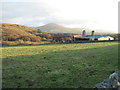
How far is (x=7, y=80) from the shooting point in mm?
8914

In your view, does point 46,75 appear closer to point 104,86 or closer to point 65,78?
point 65,78

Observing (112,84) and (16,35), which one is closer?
(112,84)

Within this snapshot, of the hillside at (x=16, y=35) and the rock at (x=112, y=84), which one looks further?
the hillside at (x=16, y=35)

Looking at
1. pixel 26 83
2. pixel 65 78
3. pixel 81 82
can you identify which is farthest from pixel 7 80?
pixel 81 82

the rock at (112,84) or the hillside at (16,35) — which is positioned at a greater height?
the hillside at (16,35)

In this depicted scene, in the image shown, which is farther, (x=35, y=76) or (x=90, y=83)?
(x=35, y=76)

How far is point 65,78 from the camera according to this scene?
9102mm

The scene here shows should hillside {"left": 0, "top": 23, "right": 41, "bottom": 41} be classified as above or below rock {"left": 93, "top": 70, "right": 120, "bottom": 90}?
above

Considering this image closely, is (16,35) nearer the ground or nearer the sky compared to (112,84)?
nearer the sky

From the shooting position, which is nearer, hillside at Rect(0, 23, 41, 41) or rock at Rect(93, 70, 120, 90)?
rock at Rect(93, 70, 120, 90)

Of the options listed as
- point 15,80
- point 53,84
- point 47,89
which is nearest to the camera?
point 47,89

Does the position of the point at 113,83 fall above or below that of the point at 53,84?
above

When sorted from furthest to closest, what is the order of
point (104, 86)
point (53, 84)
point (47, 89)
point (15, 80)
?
point (15, 80)
point (53, 84)
point (47, 89)
point (104, 86)

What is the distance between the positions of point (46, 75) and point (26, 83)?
182 centimetres
